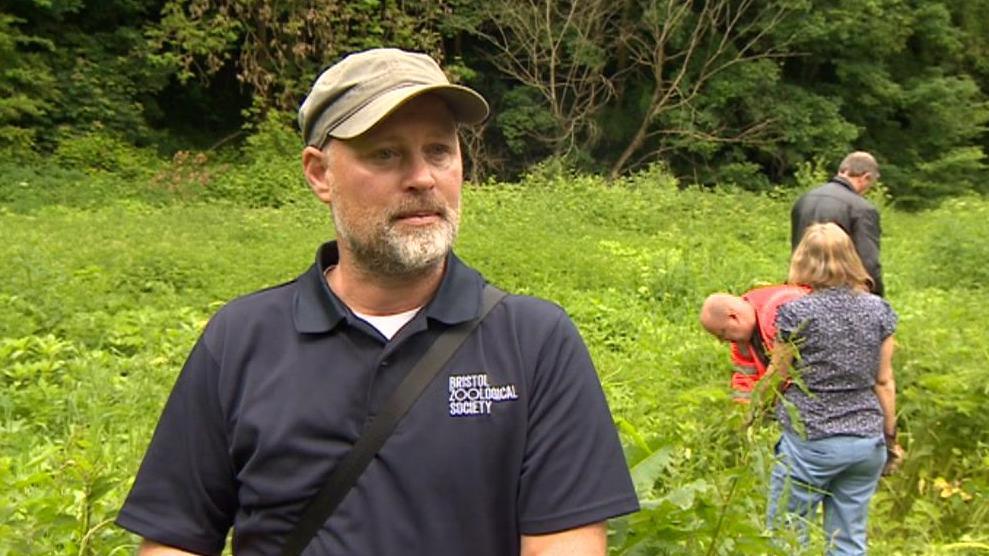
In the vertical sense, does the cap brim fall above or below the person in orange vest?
above

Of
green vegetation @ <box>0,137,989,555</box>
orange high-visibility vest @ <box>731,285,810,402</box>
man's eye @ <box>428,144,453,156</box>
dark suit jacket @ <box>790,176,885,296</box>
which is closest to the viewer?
man's eye @ <box>428,144,453,156</box>

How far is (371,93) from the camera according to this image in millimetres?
2068

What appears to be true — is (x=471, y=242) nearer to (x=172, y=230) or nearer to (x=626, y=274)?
(x=626, y=274)

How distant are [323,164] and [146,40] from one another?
28929 mm

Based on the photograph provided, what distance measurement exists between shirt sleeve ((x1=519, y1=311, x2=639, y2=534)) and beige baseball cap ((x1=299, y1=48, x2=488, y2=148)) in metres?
0.47

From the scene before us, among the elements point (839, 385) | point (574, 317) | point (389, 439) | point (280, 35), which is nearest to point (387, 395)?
point (389, 439)

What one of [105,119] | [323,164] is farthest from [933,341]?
[105,119]

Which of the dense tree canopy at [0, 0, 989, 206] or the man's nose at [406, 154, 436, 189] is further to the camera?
the dense tree canopy at [0, 0, 989, 206]

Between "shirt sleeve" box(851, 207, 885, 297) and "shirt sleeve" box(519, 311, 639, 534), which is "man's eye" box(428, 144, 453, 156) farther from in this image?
"shirt sleeve" box(851, 207, 885, 297)

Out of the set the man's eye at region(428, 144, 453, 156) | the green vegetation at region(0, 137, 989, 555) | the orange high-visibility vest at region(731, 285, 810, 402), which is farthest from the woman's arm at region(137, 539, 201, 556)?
the orange high-visibility vest at region(731, 285, 810, 402)

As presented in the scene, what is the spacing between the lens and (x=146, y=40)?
29.4 metres

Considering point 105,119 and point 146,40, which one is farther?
point 146,40

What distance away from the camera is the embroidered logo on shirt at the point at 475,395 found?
6.46 feet

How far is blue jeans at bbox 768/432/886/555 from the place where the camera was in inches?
181
